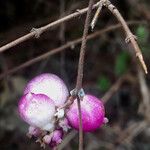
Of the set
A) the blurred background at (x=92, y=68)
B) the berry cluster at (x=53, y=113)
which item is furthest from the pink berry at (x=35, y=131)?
the blurred background at (x=92, y=68)

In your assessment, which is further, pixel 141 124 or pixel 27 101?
pixel 141 124

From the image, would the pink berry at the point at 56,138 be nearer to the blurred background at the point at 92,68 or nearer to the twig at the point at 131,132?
the blurred background at the point at 92,68

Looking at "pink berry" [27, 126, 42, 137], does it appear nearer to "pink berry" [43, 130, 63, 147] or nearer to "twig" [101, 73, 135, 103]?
"pink berry" [43, 130, 63, 147]

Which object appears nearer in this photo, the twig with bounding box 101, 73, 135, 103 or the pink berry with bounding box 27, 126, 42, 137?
the pink berry with bounding box 27, 126, 42, 137

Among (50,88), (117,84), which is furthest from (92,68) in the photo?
(50,88)

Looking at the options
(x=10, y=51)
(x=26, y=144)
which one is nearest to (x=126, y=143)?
(x=26, y=144)

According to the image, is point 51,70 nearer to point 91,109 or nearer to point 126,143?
point 126,143

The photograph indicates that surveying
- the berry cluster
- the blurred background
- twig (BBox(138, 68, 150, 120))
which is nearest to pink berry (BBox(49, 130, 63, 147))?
the berry cluster

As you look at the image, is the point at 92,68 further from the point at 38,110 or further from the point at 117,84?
the point at 38,110
